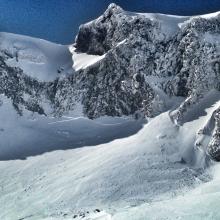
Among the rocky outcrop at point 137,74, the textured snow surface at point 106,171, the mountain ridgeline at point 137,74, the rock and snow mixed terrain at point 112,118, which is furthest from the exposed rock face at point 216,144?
the rocky outcrop at point 137,74

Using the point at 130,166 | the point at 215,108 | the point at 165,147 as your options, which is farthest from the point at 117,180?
the point at 215,108

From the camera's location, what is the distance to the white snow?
225ft

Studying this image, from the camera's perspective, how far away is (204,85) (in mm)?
63938

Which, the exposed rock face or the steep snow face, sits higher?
the steep snow face

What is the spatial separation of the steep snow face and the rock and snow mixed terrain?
0.11 meters

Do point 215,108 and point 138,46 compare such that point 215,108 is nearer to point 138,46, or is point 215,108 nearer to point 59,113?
point 138,46

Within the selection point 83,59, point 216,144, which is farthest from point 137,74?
point 216,144

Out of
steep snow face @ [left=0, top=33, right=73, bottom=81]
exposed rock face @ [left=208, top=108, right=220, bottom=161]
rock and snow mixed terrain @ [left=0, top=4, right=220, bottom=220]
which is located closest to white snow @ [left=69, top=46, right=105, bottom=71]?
rock and snow mixed terrain @ [left=0, top=4, right=220, bottom=220]

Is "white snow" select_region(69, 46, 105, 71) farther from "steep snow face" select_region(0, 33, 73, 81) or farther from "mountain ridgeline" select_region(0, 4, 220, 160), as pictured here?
"mountain ridgeline" select_region(0, 4, 220, 160)

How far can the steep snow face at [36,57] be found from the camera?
69.1 m

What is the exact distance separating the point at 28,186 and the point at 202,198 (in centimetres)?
1372

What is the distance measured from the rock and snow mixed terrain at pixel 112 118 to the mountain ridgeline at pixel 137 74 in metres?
0.09

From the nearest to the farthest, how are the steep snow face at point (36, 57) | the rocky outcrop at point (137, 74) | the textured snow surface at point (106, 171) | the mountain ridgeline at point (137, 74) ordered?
the textured snow surface at point (106, 171), the mountain ridgeline at point (137, 74), the rocky outcrop at point (137, 74), the steep snow face at point (36, 57)

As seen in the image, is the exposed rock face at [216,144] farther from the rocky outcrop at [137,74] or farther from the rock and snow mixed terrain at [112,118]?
the rocky outcrop at [137,74]
